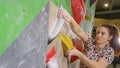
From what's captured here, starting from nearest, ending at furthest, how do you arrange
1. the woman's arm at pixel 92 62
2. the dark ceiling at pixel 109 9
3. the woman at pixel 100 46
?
the woman's arm at pixel 92 62 < the woman at pixel 100 46 < the dark ceiling at pixel 109 9

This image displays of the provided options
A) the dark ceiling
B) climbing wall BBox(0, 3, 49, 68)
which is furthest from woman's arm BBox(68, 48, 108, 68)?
the dark ceiling

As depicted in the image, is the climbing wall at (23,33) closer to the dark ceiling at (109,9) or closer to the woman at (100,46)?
the woman at (100,46)

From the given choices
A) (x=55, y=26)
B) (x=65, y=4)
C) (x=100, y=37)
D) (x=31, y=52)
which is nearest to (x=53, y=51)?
(x=55, y=26)

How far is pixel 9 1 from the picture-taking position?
2.50 feet

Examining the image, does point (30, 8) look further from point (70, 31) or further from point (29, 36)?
point (70, 31)

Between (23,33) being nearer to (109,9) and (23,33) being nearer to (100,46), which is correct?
(100,46)

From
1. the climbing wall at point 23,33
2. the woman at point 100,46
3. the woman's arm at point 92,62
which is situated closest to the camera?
the climbing wall at point 23,33

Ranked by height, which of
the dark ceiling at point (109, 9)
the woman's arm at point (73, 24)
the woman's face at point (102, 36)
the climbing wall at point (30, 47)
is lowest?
the climbing wall at point (30, 47)

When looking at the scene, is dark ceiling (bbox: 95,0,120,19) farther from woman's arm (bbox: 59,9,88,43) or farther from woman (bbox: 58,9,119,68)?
woman's arm (bbox: 59,9,88,43)

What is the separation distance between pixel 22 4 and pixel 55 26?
37 cm

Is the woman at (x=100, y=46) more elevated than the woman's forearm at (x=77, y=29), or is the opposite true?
the woman's forearm at (x=77, y=29)

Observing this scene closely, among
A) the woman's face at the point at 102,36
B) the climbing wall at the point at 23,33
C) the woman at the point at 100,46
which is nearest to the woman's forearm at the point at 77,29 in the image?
the woman at the point at 100,46

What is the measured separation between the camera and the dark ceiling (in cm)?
818

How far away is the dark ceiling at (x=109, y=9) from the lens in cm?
818
